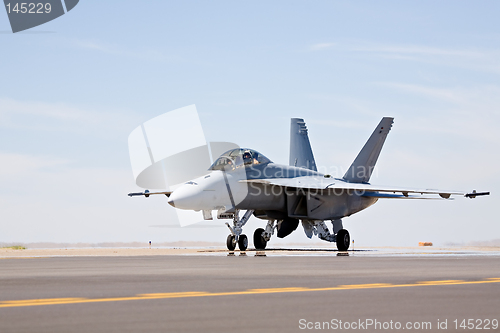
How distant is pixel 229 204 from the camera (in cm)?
2823

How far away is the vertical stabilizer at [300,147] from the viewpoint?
40062 millimetres

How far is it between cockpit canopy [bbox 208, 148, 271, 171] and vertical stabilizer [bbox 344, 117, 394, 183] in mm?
7282

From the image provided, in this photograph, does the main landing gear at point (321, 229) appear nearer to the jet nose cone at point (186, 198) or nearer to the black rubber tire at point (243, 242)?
the black rubber tire at point (243, 242)

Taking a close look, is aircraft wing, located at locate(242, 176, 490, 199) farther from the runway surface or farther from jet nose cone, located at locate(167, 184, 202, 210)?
the runway surface

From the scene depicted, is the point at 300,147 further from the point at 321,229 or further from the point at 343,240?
the point at 343,240

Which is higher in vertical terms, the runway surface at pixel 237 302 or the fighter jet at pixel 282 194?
the fighter jet at pixel 282 194

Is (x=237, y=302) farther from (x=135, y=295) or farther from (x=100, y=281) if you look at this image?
(x=100, y=281)

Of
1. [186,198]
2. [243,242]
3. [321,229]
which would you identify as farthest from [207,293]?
[321,229]

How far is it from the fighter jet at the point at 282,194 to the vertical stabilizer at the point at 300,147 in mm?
4863

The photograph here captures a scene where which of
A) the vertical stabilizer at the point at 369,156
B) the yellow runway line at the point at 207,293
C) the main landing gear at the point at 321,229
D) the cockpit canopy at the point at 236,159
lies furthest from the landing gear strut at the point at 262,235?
the yellow runway line at the point at 207,293

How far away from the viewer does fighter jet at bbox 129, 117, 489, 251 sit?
2764 cm

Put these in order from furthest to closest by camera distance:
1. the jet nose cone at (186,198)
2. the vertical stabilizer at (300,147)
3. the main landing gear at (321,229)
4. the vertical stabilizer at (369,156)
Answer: the vertical stabilizer at (300,147)
the vertical stabilizer at (369,156)
the main landing gear at (321,229)
the jet nose cone at (186,198)

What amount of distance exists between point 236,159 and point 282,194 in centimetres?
342

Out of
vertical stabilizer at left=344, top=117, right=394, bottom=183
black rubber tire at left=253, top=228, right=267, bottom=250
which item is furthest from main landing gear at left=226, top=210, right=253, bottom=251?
vertical stabilizer at left=344, top=117, right=394, bottom=183
